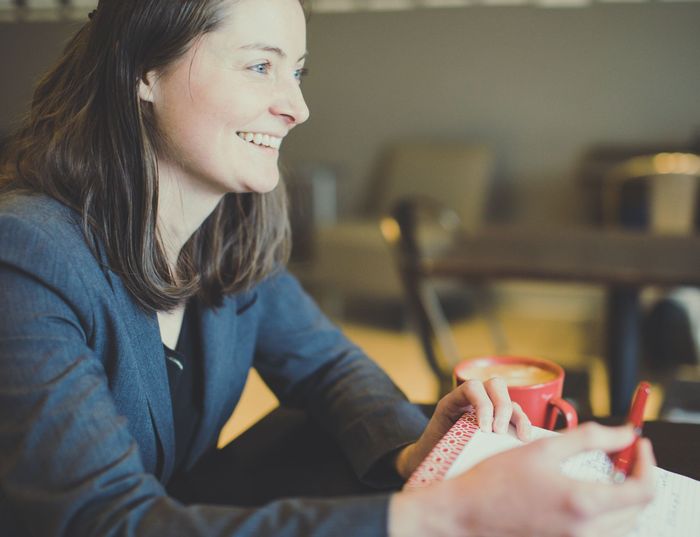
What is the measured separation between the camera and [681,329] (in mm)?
2561

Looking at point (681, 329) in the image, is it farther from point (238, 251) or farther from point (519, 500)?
point (519, 500)

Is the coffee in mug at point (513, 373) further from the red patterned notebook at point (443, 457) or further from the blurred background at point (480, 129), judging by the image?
the blurred background at point (480, 129)

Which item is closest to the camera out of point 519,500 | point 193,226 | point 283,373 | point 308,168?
point 519,500

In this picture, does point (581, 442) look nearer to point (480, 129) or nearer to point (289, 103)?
point (289, 103)

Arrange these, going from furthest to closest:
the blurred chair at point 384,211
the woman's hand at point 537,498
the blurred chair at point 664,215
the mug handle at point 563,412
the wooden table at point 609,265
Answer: the blurred chair at point 384,211 < the blurred chair at point 664,215 < the wooden table at point 609,265 < the mug handle at point 563,412 < the woman's hand at point 537,498

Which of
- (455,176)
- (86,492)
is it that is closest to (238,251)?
(86,492)

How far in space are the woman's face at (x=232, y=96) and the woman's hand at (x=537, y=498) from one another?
515mm

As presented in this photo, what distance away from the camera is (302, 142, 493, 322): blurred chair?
13.8ft

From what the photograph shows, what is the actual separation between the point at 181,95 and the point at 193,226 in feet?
0.61

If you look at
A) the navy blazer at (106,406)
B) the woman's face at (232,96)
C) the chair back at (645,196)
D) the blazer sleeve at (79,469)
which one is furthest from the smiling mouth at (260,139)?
the chair back at (645,196)

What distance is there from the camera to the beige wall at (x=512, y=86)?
14.1ft

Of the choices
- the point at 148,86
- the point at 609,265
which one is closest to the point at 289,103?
the point at 148,86

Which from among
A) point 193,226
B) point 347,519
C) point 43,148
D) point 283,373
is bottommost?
point 283,373

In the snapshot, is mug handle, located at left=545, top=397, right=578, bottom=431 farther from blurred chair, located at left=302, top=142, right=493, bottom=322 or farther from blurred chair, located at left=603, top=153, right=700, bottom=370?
blurred chair, located at left=302, top=142, right=493, bottom=322
